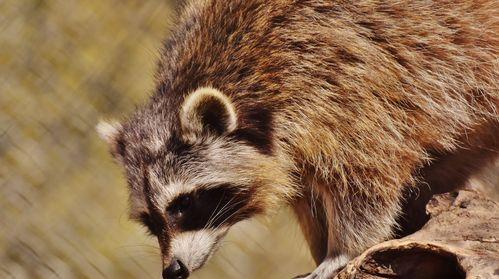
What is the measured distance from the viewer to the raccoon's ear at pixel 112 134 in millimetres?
4464

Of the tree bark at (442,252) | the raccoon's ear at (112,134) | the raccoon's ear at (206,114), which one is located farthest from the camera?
the raccoon's ear at (112,134)

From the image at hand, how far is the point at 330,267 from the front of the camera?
430 centimetres

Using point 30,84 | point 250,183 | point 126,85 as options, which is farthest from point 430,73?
point 30,84

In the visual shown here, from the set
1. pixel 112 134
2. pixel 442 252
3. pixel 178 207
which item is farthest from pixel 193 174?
pixel 442 252

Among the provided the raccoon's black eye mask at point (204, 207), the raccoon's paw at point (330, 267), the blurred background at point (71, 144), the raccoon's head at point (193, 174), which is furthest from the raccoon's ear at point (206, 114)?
the blurred background at point (71, 144)

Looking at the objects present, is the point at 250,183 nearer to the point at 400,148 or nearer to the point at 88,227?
the point at 400,148

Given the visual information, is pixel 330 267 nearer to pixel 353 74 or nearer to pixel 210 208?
pixel 210 208

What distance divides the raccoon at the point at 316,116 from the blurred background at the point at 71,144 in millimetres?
1713

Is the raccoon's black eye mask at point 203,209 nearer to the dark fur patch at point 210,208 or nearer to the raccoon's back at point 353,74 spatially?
the dark fur patch at point 210,208

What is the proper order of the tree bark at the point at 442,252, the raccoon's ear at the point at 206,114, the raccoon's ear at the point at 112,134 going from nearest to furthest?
the tree bark at the point at 442,252 → the raccoon's ear at the point at 206,114 → the raccoon's ear at the point at 112,134

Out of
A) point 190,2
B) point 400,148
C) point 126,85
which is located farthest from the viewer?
point 126,85

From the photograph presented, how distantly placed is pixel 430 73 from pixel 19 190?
106 inches

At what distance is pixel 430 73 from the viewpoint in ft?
14.0

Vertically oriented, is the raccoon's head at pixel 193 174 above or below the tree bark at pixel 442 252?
above
